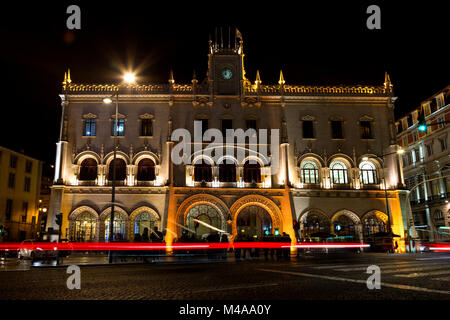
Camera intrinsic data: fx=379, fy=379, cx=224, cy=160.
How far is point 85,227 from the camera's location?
33000mm

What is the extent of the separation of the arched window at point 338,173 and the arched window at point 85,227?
21878mm

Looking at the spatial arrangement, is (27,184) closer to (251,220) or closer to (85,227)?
(85,227)

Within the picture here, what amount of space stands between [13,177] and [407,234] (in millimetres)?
44185

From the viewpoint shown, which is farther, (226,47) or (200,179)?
(226,47)

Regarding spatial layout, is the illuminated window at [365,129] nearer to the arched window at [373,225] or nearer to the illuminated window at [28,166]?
the arched window at [373,225]

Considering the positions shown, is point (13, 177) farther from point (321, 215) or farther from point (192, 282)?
point (192, 282)

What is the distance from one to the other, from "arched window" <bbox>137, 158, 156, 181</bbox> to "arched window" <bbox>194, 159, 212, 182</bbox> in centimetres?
386

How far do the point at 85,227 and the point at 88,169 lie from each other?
5.21 metres

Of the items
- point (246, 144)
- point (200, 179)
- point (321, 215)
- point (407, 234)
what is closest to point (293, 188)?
point (321, 215)

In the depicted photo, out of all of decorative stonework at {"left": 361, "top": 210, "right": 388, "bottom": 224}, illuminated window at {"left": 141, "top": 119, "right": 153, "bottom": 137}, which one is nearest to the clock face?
illuminated window at {"left": 141, "top": 119, "right": 153, "bottom": 137}

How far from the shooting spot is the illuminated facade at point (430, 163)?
144ft

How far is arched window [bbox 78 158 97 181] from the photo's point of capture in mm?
34188

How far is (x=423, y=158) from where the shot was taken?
4859 cm

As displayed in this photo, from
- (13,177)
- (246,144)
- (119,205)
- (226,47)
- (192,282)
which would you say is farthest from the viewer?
(13,177)
